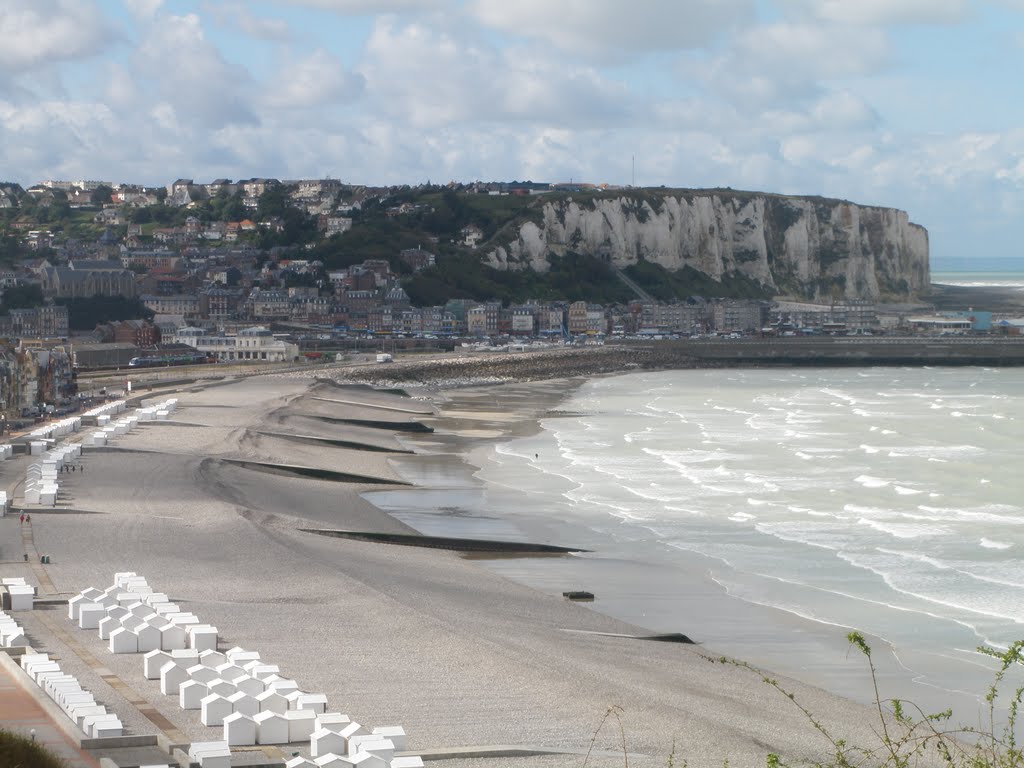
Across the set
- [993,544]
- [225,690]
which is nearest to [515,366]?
[993,544]

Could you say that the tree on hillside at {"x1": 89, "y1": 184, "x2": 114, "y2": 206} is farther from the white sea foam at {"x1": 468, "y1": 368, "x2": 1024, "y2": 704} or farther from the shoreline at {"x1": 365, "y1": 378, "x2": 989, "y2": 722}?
the shoreline at {"x1": 365, "y1": 378, "x2": 989, "y2": 722}

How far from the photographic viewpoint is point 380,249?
11244 cm

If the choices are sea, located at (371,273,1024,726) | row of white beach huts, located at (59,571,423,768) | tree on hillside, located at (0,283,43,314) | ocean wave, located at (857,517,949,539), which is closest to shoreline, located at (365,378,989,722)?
sea, located at (371,273,1024,726)

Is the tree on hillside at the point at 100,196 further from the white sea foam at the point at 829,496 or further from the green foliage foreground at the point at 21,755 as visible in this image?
the green foliage foreground at the point at 21,755

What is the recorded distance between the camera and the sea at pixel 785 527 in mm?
17047

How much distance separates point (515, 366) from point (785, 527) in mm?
48190

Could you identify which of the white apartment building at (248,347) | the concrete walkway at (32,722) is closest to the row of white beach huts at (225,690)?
the concrete walkway at (32,722)

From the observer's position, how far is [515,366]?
Answer: 238 ft

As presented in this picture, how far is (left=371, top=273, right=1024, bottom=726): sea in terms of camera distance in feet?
55.9

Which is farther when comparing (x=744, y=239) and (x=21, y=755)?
(x=744, y=239)

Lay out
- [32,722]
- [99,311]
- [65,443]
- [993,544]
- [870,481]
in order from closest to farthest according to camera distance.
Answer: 1. [32,722]
2. [993,544]
3. [870,481]
4. [65,443]
5. [99,311]

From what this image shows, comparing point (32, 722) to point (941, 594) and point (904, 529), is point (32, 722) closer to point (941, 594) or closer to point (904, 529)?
point (941, 594)

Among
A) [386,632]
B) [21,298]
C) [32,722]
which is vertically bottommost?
[386,632]

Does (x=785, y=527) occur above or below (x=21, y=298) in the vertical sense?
below
